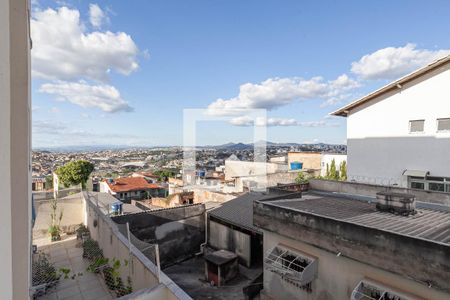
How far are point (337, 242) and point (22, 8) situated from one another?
6.50 m

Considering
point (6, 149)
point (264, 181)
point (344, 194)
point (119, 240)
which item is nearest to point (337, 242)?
point (119, 240)

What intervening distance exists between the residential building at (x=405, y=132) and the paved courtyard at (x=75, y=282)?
1366cm

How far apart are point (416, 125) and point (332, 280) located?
10066 millimetres

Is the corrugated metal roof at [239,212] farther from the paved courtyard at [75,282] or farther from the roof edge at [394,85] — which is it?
the roof edge at [394,85]

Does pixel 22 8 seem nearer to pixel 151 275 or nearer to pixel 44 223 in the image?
pixel 151 275

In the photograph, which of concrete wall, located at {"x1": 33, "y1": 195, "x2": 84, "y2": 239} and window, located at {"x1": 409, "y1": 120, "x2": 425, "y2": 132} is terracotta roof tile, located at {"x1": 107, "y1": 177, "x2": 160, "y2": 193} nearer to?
concrete wall, located at {"x1": 33, "y1": 195, "x2": 84, "y2": 239}

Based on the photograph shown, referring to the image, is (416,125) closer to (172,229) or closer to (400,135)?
(400,135)

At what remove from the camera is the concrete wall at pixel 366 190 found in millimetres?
8305

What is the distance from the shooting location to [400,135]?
41.1ft

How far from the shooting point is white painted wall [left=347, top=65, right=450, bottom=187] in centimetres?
1131

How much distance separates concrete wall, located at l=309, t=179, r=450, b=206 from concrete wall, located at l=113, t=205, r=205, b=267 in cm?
629

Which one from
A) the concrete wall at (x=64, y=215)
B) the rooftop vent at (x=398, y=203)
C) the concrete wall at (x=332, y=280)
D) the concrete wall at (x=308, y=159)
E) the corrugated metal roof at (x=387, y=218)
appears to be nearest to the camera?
the concrete wall at (x=332, y=280)

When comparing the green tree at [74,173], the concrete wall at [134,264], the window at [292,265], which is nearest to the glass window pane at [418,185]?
the window at [292,265]

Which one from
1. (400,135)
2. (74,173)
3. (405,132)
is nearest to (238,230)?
(400,135)
